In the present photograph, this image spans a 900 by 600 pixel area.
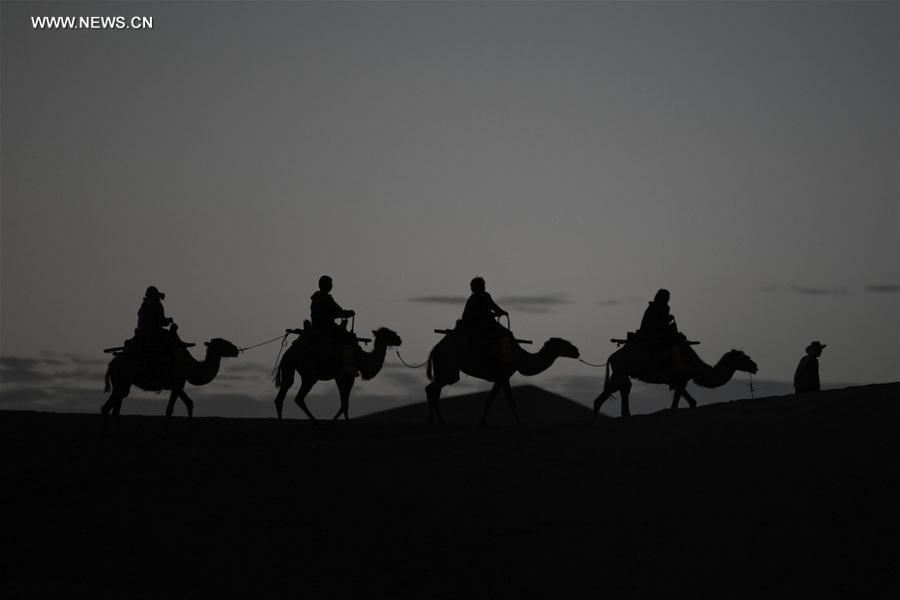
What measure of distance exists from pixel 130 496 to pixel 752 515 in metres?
8.02

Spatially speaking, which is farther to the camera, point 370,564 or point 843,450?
point 843,450

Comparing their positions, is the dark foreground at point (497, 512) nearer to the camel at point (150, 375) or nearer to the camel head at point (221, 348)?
the camel at point (150, 375)

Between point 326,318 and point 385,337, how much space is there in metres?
2.05

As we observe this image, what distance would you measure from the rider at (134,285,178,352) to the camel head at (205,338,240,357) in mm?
1853

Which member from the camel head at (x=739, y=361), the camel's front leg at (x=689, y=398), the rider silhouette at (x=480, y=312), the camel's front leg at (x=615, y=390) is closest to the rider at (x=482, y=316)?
the rider silhouette at (x=480, y=312)

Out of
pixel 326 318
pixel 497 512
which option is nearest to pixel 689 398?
pixel 326 318

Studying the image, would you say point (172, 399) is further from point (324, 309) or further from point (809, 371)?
point (809, 371)

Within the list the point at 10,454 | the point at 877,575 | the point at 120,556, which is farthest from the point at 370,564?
the point at 10,454

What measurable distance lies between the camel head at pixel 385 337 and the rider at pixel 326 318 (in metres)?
1.69

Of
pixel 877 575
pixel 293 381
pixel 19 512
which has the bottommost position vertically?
pixel 877 575

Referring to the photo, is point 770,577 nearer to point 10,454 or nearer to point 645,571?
point 645,571

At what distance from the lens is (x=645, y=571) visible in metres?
14.3

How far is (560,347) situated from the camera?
2581 cm

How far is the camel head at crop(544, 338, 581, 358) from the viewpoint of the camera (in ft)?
84.4
